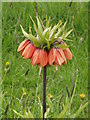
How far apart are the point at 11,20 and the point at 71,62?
0.78 meters

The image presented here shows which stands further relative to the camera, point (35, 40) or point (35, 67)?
point (35, 67)

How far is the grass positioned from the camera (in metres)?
1.97

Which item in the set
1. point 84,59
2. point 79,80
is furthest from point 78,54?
point 79,80

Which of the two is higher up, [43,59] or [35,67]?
[43,59]

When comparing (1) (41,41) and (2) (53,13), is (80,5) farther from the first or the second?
(1) (41,41)

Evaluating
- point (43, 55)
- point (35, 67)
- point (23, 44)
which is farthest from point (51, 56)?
point (35, 67)

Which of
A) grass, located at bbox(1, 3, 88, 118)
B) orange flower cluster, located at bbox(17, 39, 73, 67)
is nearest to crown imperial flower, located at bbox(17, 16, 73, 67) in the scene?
orange flower cluster, located at bbox(17, 39, 73, 67)

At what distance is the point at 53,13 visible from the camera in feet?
9.55

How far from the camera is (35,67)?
2.42 metres

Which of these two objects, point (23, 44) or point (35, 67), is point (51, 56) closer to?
point (23, 44)

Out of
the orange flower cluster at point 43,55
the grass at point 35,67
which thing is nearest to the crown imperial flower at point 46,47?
the orange flower cluster at point 43,55

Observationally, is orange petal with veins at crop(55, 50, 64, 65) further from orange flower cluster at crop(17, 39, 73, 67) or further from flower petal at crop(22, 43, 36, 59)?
flower petal at crop(22, 43, 36, 59)

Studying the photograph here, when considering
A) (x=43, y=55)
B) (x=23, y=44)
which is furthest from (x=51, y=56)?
(x=23, y=44)

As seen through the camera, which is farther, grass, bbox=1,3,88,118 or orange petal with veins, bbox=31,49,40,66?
grass, bbox=1,3,88,118
